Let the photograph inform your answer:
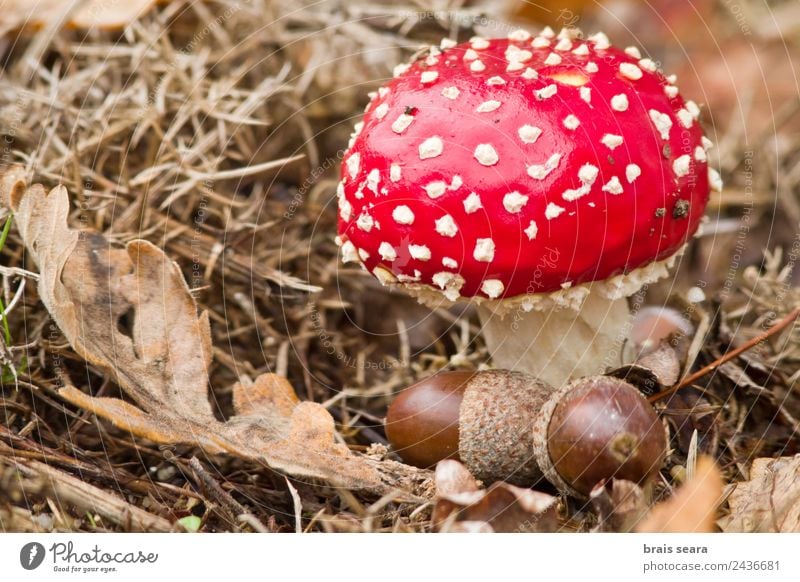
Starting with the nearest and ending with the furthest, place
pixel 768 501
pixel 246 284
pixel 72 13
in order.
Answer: pixel 768 501, pixel 246 284, pixel 72 13

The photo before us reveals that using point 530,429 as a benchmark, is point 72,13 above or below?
above

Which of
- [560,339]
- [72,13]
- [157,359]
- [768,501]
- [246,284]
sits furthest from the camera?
[72,13]

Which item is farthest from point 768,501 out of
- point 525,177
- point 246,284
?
point 246,284

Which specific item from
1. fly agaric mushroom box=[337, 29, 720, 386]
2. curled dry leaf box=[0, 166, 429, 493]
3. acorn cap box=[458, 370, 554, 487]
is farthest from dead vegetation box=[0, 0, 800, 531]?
fly agaric mushroom box=[337, 29, 720, 386]

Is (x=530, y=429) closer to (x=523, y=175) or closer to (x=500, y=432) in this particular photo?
(x=500, y=432)

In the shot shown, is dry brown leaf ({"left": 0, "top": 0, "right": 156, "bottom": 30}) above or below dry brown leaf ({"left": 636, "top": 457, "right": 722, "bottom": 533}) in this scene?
above

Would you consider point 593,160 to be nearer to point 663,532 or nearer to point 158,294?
Result: point 663,532

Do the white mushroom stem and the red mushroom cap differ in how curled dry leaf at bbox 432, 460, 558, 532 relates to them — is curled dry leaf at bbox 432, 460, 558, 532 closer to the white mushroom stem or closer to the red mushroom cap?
the red mushroom cap
